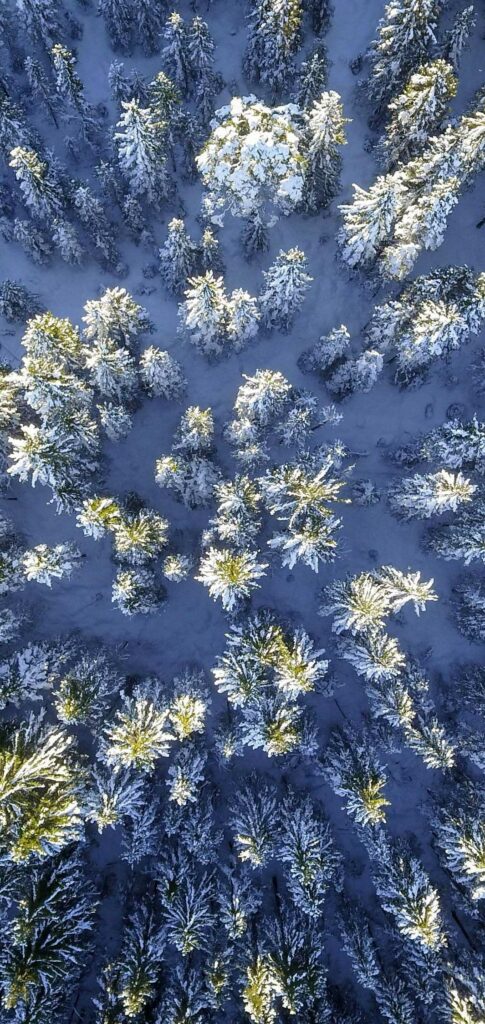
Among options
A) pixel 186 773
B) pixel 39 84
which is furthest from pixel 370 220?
pixel 186 773

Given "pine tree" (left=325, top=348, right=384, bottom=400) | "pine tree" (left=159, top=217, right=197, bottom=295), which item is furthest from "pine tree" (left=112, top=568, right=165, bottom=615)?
"pine tree" (left=159, top=217, right=197, bottom=295)

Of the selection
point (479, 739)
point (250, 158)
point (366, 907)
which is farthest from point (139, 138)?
point (366, 907)

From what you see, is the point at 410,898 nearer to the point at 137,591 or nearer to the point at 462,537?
the point at 462,537

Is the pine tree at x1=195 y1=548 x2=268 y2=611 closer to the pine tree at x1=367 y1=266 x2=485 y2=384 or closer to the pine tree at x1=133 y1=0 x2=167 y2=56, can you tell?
the pine tree at x1=367 y1=266 x2=485 y2=384

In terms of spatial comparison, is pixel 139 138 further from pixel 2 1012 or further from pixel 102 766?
pixel 2 1012

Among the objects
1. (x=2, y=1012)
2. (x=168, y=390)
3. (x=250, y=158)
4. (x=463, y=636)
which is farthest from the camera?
(x=463, y=636)

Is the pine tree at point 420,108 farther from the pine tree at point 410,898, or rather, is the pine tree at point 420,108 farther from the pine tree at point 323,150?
the pine tree at point 410,898

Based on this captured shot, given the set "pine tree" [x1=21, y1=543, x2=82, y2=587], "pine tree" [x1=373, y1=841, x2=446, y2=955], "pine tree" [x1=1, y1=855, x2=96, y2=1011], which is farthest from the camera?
"pine tree" [x1=373, y1=841, x2=446, y2=955]
